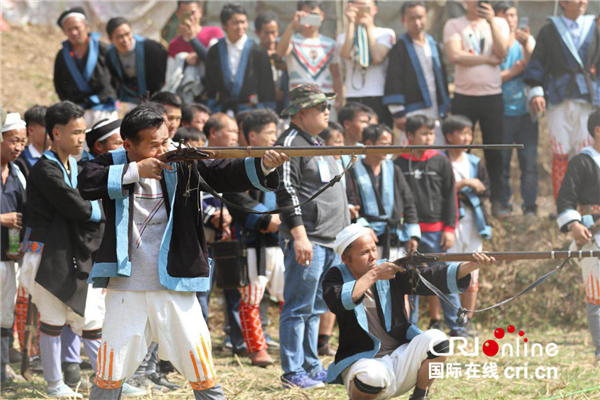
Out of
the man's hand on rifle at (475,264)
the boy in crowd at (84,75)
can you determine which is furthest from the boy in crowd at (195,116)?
the man's hand on rifle at (475,264)

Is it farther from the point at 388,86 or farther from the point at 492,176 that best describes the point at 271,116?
the point at 492,176

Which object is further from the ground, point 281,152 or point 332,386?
point 281,152

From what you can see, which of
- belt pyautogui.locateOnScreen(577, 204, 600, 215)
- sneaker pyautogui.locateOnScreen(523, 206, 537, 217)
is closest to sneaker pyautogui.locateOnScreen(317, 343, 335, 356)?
belt pyautogui.locateOnScreen(577, 204, 600, 215)

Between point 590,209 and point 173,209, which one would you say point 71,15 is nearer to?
point 173,209

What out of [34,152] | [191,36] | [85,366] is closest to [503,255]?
[85,366]

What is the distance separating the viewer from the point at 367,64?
9.01 metres

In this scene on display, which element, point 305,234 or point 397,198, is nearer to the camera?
point 305,234

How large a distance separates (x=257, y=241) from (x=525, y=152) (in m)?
3.47

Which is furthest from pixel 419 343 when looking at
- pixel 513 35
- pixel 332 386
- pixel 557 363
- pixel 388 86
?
pixel 513 35

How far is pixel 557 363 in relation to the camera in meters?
6.89

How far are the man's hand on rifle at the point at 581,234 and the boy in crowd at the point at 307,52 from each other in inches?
121

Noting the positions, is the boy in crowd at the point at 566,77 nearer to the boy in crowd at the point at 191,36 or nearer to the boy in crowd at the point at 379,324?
the boy in crowd at the point at 191,36

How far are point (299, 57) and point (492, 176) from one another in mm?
2450

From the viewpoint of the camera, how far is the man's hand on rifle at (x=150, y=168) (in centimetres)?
443
